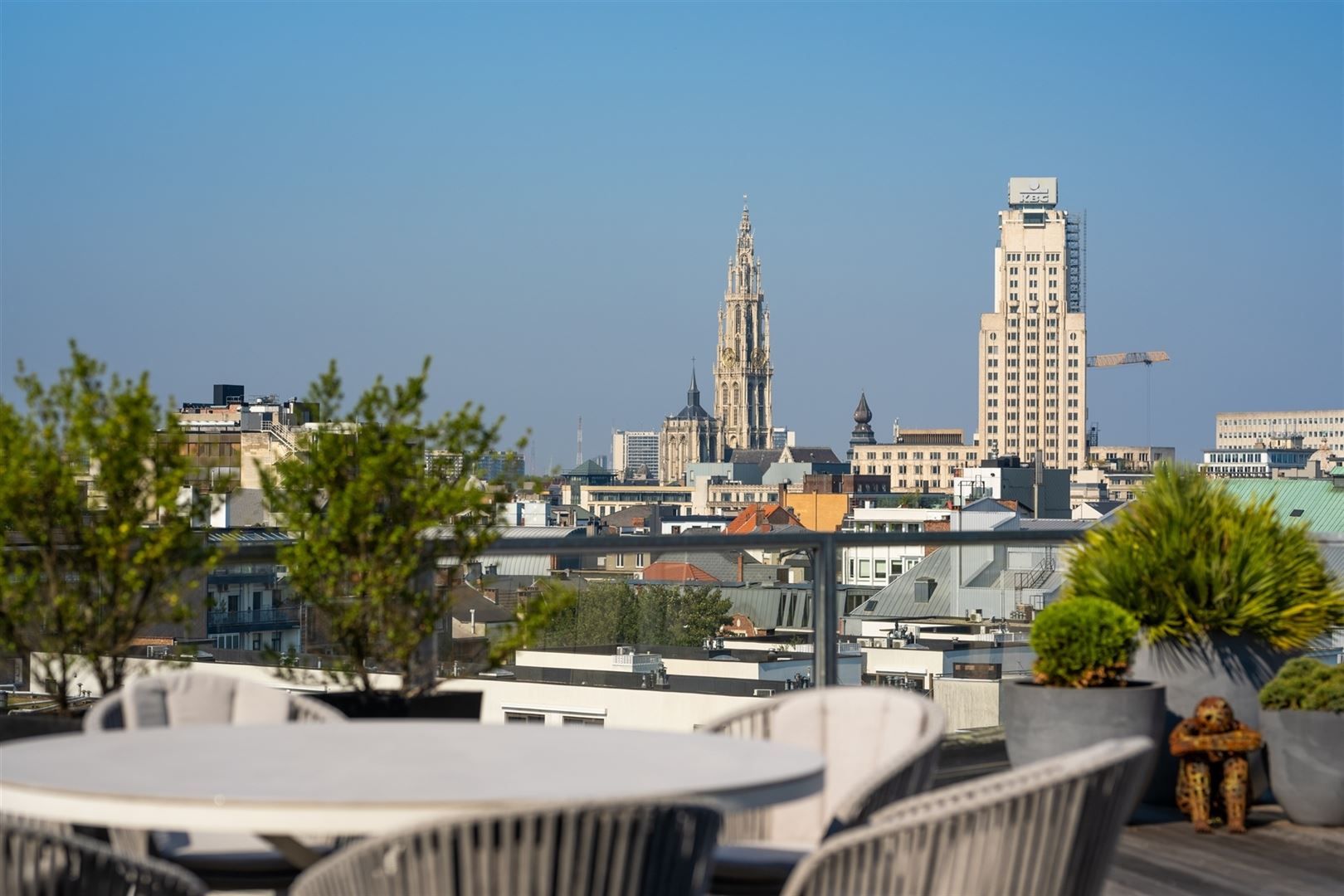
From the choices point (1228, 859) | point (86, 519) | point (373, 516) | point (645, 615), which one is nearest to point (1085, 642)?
point (1228, 859)

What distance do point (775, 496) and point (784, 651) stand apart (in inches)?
7262

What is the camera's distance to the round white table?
8.43 ft

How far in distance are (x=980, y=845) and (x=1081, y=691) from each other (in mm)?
3360

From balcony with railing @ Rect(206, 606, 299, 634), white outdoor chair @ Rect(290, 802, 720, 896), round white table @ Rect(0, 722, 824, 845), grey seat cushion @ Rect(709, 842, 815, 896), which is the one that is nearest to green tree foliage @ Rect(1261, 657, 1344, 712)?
grey seat cushion @ Rect(709, 842, 815, 896)

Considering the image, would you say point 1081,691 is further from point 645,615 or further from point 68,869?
point 68,869

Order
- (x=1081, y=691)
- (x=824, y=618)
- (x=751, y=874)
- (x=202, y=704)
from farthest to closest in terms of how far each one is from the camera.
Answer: (x=824, y=618), (x=1081, y=691), (x=202, y=704), (x=751, y=874)

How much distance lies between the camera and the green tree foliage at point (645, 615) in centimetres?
628

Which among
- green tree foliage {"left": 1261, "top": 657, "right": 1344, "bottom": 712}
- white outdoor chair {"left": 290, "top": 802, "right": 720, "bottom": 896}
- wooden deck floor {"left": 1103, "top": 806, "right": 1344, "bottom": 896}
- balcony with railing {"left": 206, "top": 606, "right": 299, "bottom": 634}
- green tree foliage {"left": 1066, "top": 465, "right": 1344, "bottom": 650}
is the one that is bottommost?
wooden deck floor {"left": 1103, "top": 806, "right": 1344, "bottom": 896}

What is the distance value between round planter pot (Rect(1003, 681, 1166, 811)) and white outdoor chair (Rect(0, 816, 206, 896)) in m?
3.86

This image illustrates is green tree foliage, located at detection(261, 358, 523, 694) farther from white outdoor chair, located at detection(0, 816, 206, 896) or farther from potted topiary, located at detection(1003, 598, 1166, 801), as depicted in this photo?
white outdoor chair, located at detection(0, 816, 206, 896)

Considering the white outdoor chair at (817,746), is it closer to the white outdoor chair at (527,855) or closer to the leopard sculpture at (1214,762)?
the white outdoor chair at (527,855)

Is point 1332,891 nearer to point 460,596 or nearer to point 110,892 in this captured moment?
point 460,596

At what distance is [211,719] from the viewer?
396cm

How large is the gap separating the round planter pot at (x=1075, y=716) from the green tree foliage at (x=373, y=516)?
2087 millimetres
